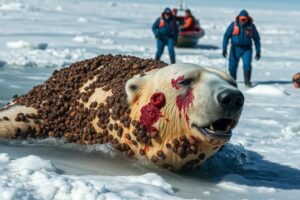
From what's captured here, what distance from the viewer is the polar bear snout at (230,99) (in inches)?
129

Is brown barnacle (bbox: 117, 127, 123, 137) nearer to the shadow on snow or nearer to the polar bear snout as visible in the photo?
the shadow on snow

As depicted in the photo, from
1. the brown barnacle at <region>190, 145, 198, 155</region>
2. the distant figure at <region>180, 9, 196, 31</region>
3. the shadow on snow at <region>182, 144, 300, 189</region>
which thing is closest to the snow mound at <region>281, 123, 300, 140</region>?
the shadow on snow at <region>182, 144, 300, 189</region>

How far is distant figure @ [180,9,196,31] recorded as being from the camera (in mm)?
16266

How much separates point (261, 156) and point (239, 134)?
91cm

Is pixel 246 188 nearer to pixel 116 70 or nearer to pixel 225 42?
pixel 116 70

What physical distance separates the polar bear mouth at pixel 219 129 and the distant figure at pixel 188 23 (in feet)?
42.3

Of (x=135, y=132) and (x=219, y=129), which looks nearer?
(x=219, y=129)

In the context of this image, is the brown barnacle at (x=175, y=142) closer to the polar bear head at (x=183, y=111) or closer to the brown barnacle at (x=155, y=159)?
the polar bear head at (x=183, y=111)

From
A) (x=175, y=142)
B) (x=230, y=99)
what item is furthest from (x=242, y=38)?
(x=230, y=99)

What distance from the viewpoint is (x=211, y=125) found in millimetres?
3436

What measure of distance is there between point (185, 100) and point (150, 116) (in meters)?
0.24

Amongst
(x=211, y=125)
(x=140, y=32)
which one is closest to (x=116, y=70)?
(x=211, y=125)

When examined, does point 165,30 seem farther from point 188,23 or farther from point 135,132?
point 135,132

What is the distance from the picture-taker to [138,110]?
3.75 meters
